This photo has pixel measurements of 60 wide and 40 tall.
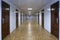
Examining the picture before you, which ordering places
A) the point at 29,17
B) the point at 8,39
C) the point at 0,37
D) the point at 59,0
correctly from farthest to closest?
the point at 29,17 < the point at 8,39 < the point at 59,0 < the point at 0,37

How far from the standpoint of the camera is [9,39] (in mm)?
5879

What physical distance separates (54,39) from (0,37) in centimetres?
311

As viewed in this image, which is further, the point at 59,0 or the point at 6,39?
the point at 6,39

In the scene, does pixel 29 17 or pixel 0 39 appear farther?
pixel 29 17

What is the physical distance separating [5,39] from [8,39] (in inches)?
7.2

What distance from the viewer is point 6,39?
5895mm

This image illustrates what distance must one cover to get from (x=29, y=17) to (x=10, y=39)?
38.7 metres

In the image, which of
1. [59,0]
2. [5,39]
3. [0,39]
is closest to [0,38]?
[0,39]

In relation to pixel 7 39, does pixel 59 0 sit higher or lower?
higher

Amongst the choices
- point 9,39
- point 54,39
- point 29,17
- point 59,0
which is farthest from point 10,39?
point 29,17

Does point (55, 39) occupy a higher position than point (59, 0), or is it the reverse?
point (59, 0)

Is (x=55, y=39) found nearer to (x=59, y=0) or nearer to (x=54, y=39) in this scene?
(x=54, y=39)

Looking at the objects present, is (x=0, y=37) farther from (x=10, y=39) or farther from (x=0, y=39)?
(x=10, y=39)

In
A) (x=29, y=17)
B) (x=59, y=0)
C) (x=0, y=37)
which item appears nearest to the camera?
(x=0, y=37)
